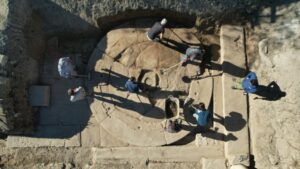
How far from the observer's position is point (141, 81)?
33.0ft

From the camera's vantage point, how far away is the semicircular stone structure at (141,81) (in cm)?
996

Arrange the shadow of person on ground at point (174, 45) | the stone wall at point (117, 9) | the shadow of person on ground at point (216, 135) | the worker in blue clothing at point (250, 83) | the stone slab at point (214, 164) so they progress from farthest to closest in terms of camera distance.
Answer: the shadow of person on ground at point (174, 45) → the shadow of person on ground at point (216, 135) → the stone slab at point (214, 164) → the stone wall at point (117, 9) → the worker in blue clothing at point (250, 83)

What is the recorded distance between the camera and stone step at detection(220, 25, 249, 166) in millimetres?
9633

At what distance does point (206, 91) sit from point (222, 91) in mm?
341

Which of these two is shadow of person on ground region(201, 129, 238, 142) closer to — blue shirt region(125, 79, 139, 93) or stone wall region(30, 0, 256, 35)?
blue shirt region(125, 79, 139, 93)

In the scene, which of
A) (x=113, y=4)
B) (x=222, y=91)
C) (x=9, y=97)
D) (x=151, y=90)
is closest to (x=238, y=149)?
(x=222, y=91)

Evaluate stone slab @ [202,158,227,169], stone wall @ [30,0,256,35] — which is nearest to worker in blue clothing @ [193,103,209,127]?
stone slab @ [202,158,227,169]

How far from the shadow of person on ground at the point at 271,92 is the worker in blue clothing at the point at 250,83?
0.27 metres

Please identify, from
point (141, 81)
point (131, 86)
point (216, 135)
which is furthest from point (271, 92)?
point (131, 86)

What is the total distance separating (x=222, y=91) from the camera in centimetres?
991

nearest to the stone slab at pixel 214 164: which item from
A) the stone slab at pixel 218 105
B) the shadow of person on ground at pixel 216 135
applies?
the shadow of person on ground at pixel 216 135

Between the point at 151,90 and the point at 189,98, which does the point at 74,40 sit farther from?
the point at 189,98

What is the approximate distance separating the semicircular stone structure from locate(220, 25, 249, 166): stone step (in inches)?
17.8

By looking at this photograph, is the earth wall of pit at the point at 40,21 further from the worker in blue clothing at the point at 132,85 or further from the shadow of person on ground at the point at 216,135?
the shadow of person on ground at the point at 216,135
